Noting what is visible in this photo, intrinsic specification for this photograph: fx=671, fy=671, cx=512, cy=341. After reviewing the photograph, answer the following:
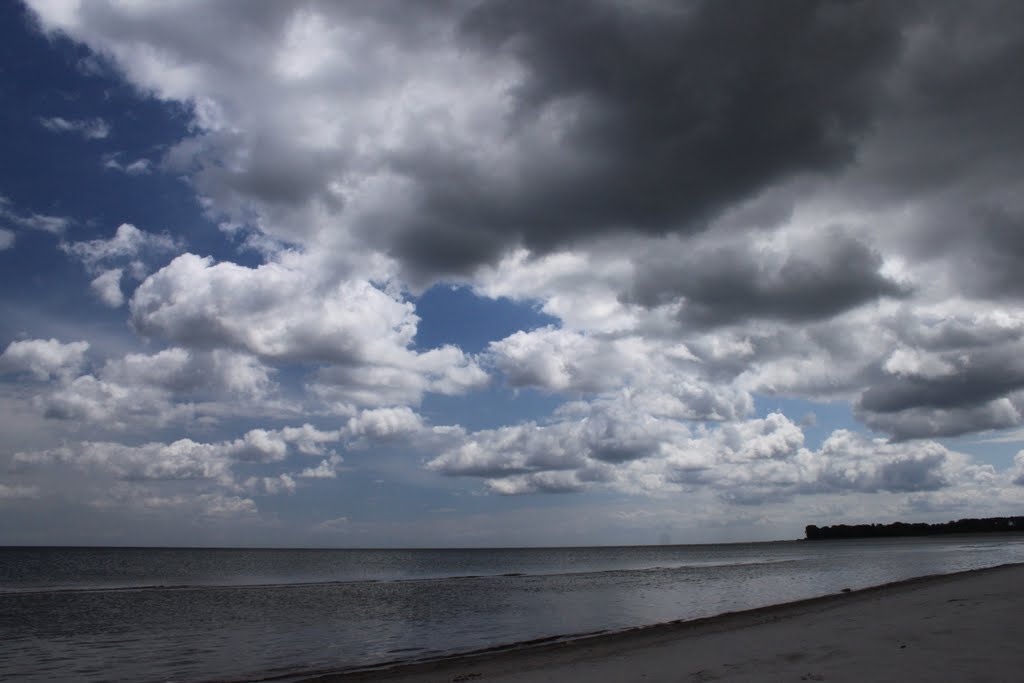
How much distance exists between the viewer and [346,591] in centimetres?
5731

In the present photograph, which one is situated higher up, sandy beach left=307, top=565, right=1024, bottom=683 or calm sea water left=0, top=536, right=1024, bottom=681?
sandy beach left=307, top=565, right=1024, bottom=683

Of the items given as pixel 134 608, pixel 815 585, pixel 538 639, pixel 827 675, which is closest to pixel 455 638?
pixel 538 639

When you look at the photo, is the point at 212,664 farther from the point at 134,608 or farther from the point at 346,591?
the point at 346,591

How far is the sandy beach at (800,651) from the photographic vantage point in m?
11.1

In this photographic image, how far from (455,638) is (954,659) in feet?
66.5

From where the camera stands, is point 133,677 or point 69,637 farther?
point 69,637

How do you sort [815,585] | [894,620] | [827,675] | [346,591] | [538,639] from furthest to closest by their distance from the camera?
[346,591] → [815,585] → [538,639] → [894,620] → [827,675]

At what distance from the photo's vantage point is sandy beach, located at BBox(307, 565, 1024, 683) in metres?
Result: 11.1

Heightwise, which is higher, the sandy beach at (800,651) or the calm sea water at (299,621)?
the sandy beach at (800,651)

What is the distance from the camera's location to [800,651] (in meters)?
14.2

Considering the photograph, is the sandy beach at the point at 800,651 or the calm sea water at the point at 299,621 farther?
the calm sea water at the point at 299,621

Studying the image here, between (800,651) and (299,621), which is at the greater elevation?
(800,651)

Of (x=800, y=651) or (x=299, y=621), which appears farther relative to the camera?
(x=299, y=621)

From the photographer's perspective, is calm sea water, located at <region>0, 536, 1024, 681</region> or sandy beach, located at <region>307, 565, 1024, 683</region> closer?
sandy beach, located at <region>307, 565, 1024, 683</region>
